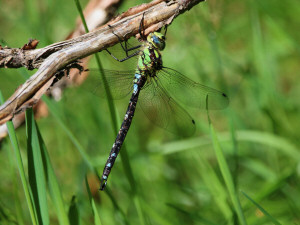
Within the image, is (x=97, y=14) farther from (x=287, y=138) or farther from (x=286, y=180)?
(x=287, y=138)

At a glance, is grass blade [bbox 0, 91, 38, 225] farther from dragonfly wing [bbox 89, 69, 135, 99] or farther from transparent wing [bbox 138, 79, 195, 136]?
transparent wing [bbox 138, 79, 195, 136]

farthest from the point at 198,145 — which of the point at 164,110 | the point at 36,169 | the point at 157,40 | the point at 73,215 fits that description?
the point at 36,169

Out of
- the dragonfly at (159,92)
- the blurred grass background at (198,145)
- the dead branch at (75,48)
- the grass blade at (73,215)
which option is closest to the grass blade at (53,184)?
the grass blade at (73,215)

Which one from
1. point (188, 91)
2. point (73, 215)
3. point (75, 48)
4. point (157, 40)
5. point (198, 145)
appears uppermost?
point (188, 91)

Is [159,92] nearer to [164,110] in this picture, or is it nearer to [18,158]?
[164,110]

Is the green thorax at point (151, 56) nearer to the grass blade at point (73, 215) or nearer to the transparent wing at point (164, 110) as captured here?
the transparent wing at point (164, 110)

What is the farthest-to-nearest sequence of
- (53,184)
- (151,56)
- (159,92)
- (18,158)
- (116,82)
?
(159,92) → (116,82) → (151,56) → (53,184) → (18,158)
